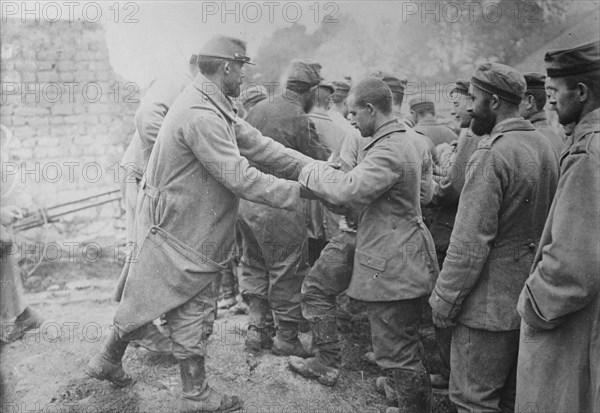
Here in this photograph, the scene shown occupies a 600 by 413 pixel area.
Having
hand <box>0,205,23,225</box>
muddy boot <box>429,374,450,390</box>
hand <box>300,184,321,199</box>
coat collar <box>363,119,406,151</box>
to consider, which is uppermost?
coat collar <box>363,119,406,151</box>

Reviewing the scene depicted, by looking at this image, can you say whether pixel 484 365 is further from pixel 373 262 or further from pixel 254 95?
pixel 254 95

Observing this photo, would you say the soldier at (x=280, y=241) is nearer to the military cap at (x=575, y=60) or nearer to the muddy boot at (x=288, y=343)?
the muddy boot at (x=288, y=343)

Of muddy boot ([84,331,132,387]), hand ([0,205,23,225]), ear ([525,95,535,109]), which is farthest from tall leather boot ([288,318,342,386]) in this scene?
hand ([0,205,23,225])

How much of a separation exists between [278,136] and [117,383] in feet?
8.04

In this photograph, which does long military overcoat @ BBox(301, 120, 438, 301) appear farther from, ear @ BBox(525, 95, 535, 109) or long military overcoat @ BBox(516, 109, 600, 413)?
ear @ BBox(525, 95, 535, 109)

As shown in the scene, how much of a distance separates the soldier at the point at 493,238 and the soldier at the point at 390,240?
1.23ft

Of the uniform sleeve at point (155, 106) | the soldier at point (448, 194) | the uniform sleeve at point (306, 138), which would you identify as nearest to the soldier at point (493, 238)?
the soldier at point (448, 194)

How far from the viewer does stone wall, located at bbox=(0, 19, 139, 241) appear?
811cm

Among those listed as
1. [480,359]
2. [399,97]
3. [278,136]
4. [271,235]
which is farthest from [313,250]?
[480,359]

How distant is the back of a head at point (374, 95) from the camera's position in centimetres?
333

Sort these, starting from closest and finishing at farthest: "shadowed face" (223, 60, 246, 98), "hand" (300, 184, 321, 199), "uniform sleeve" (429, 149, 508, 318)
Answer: "uniform sleeve" (429, 149, 508, 318), "hand" (300, 184, 321, 199), "shadowed face" (223, 60, 246, 98)

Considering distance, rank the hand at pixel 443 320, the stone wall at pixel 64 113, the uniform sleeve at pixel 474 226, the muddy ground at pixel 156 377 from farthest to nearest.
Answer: the stone wall at pixel 64 113 < the muddy ground at pixel 156 377 < the hand at pixel 443 320 < the uniform sleeve at pixel 474 226

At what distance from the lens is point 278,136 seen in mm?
4508

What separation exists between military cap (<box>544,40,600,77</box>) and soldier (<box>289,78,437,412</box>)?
45.8 inches
